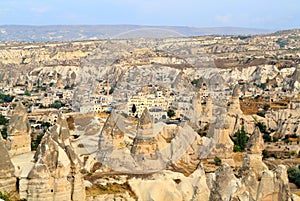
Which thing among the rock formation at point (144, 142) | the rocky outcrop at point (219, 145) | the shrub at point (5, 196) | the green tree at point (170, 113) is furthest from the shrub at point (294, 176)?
the shrub at point (5, 196)

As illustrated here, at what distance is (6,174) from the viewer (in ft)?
29.1

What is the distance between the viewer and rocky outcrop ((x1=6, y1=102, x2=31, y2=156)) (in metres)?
11.7

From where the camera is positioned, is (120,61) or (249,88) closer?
(120,61)

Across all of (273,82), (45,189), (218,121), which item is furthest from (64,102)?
(45,189)

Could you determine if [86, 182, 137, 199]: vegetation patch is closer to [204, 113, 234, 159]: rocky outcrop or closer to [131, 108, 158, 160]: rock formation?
[131, 108, 158, 160]: rock formation

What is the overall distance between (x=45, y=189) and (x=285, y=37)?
293 feet

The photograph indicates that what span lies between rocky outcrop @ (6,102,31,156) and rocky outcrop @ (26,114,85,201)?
298 centimetres

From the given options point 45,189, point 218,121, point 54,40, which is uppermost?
point 45,189

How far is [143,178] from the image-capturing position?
36.1 ft

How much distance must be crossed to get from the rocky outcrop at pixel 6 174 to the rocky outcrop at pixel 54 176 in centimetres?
67

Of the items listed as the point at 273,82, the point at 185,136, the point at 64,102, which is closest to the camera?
the point at 185,136

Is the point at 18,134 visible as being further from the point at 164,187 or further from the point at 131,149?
the point at 164,187

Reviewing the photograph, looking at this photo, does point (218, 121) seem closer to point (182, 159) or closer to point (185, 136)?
point (185, 136)

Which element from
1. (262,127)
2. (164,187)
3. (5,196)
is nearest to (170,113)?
(262,127)
